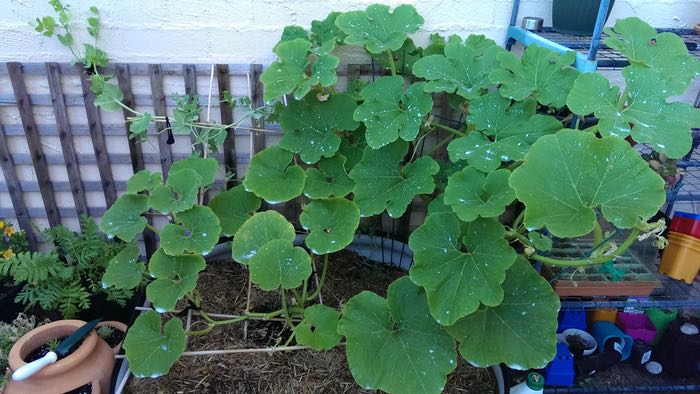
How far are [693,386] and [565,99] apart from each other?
1.41m

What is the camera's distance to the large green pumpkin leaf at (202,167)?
183cm

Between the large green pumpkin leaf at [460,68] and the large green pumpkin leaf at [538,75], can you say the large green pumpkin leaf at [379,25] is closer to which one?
the large green pumpkin leaf at [460,68]

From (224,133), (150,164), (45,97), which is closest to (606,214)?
(224,133)

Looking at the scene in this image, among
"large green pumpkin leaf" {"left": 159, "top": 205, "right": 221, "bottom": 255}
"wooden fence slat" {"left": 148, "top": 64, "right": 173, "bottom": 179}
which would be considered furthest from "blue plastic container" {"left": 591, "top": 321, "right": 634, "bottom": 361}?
"wooden fence slat" {"left": 148, "top": 64, "right": 173, "bottom": 179}

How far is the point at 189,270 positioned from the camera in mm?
1655

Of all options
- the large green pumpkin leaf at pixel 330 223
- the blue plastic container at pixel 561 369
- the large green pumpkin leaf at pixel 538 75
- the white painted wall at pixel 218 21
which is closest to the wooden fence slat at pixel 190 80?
the white painted wall at pixel 218 21

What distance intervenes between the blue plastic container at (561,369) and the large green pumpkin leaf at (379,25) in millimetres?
1362

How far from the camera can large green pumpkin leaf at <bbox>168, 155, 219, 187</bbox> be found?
1.83 meters

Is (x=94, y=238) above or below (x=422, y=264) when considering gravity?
below

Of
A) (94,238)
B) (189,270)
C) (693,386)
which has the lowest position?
(693,386)

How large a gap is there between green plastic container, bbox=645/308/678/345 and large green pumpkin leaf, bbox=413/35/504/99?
4.45 ft

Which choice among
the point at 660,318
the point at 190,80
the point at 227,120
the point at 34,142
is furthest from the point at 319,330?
the point at 660,318

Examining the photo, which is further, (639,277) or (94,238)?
(94,238)

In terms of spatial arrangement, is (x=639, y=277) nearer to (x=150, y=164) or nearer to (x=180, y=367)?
(x=180, y=367)
